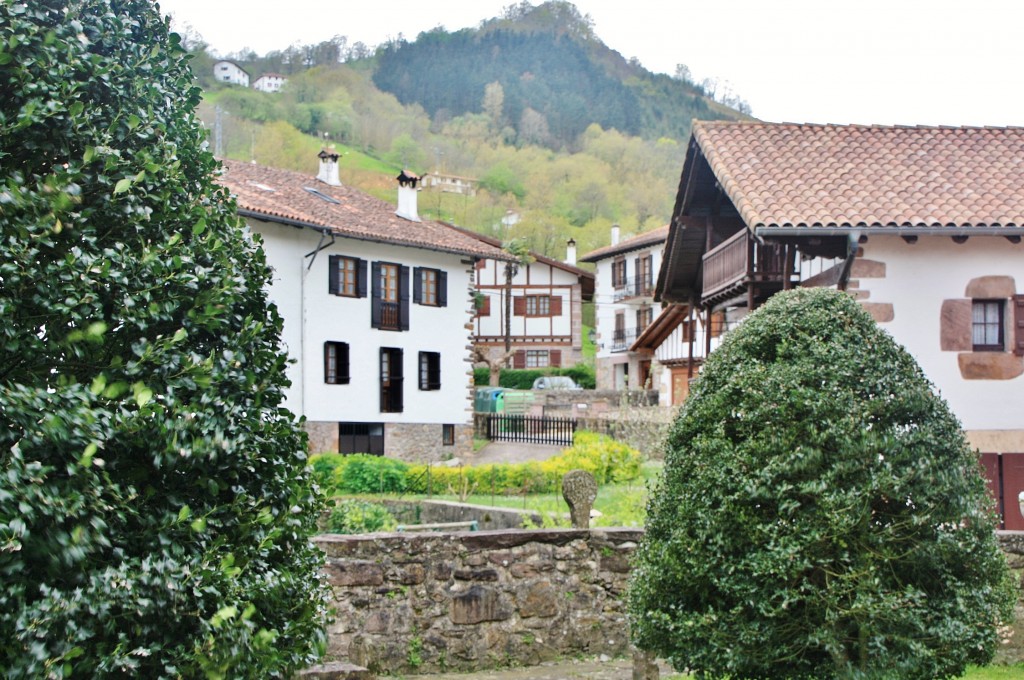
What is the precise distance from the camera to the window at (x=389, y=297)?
94.4 feet

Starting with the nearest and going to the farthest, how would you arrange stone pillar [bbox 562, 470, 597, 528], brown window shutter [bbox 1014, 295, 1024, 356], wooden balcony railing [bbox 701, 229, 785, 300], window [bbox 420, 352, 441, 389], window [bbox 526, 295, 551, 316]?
stone pillar [bbox 562, 470, 597, 528] < brown window shutter [bbox 1014, 295, 1024, 356] < wooden balcony railing [bbox 701, 229, 785, 300] < window [bbox 420, 352, 441, 389] < window [bbox 526, 295, 551, 316]

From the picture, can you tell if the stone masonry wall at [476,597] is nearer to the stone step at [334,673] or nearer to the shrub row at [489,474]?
the stone step at [334,673]

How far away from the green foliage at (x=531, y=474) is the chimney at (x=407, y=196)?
13660 mm

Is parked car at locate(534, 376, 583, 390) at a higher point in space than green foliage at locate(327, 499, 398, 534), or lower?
higher

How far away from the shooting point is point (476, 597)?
8.52m

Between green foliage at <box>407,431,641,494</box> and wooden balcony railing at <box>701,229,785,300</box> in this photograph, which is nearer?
wooden balcony railing at <box>701,229,785,300</box>

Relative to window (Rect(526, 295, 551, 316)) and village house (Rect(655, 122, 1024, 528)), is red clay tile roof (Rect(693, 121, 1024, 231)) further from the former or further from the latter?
window (Rect(526, 295, 551, 316))

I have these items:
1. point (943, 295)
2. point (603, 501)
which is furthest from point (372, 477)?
point (943, 295)

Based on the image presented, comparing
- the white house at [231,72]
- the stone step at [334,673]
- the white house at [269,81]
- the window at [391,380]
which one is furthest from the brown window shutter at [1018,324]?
the white house at [231,72]

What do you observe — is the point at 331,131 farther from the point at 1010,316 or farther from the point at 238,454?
the point at 238,454

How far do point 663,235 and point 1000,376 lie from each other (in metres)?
37.6

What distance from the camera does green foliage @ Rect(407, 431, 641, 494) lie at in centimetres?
1939

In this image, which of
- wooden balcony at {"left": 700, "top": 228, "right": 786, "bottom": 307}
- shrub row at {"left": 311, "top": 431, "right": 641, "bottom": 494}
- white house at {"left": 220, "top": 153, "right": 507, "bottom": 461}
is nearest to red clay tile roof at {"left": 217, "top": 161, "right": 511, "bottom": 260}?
white house at {"left": 220, "top": 153, "right": 507, "bottom": 461}

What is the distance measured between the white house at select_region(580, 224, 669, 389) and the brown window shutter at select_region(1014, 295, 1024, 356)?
37.0 metres
